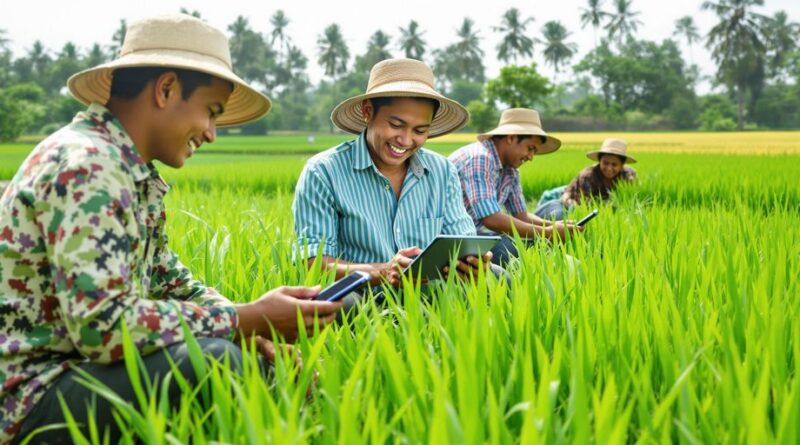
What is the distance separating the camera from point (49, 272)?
1.19 meters

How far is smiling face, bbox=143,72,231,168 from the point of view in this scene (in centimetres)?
129

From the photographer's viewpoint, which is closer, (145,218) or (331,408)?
(331,408)

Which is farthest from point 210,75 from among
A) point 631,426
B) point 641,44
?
point 641,44

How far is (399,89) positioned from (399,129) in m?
0.13

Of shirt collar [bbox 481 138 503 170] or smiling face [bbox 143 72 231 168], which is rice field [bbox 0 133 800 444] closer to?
smiling face [bbox 143 72 231 168]

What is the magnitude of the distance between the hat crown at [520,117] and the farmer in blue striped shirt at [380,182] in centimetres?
140

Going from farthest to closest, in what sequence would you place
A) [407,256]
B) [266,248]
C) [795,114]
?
[795,114] → [266,248] → [407,256]

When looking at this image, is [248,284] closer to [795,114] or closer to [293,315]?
[293,315]

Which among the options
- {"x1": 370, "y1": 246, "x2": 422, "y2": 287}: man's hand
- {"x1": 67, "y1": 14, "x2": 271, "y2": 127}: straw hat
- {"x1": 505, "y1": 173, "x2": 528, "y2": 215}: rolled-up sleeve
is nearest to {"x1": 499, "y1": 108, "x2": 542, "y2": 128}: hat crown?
{"x1": 505, "y1": 173, "x2": 528, "y2": 215}: rolled-up sleeve

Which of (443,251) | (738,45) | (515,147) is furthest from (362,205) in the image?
(738,45)

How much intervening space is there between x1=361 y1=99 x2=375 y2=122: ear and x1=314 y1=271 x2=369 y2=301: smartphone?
1182mm

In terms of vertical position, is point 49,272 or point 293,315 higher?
point 49,272

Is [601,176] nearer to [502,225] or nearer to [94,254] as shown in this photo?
[502,225]

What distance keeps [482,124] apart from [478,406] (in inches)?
1338
